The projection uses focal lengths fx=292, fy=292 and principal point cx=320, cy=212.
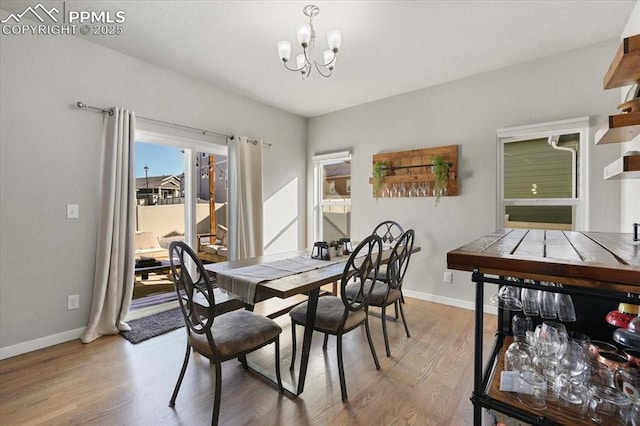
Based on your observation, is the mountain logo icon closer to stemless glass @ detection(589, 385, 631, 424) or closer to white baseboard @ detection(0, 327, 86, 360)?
white baseboard @ detection(0, 327, 86, 360)

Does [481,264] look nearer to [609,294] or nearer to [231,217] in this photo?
[609,294]

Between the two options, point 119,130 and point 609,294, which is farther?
point 119,130

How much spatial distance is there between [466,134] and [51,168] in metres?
4.14

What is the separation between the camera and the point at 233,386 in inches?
76.5

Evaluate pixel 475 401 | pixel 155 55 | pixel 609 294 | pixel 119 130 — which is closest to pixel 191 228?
pixel 119 130

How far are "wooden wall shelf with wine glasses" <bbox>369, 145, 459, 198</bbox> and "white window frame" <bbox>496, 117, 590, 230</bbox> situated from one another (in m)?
0.46

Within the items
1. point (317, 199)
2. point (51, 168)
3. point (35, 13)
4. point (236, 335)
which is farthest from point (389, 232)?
point (35, 13)

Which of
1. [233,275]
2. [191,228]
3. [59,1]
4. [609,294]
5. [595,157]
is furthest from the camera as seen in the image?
[191,228]

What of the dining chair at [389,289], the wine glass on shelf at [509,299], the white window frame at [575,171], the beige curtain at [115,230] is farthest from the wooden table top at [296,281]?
the white window frame at [575,171]

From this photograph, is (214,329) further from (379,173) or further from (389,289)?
(379,173)

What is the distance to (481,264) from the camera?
29.0 inches

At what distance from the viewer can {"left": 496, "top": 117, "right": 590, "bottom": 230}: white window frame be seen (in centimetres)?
277

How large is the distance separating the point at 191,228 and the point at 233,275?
6.35 ft

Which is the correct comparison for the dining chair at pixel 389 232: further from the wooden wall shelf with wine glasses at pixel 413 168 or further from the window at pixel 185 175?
the window at pixel 185 175
